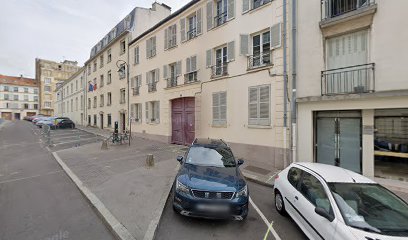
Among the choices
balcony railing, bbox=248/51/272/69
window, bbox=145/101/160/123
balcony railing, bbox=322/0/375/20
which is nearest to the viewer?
balcony railing, bbox=322/0/375/20

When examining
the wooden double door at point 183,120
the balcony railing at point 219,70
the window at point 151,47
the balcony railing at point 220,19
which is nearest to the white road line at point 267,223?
the balcony railing at point 219,70

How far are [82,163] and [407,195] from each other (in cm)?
1097

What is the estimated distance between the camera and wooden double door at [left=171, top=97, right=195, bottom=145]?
1283 cm

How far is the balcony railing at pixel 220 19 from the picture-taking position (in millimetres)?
10677

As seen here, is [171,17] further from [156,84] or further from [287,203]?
[287,203]

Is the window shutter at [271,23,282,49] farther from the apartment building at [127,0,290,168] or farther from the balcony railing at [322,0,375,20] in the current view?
the balcony railing at [322,0,375,20]

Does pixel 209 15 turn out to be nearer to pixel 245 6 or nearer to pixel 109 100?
pixel 245 6

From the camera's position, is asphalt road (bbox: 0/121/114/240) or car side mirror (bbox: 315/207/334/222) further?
asphalt road (bbox: 0/121/114/240)

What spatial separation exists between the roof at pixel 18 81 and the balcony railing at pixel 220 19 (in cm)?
8130

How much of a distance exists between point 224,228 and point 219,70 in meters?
8.28

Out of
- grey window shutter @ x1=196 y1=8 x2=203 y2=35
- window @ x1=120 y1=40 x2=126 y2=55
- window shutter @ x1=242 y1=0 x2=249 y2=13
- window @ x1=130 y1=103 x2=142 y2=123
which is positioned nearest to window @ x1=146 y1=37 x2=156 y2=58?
window @ x1=130 y1=103 x2=142 y2=123

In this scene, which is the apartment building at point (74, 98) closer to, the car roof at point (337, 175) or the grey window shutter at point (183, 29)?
the grey window shutter at point (183, 29)

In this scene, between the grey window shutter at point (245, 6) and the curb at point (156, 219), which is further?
the grey window shutter at point (245, 6)

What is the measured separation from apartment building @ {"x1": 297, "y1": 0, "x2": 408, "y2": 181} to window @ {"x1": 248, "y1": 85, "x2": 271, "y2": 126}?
1258mm
